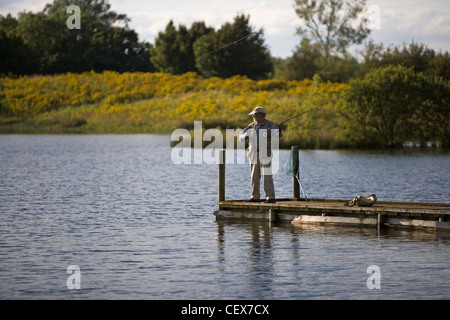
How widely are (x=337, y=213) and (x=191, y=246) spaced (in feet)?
11.6

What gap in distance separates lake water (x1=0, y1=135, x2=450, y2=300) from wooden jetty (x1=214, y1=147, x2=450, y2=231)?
21 centimetres

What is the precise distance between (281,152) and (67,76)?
37251 millimetres

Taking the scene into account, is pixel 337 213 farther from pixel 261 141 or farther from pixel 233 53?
pixel 233 53

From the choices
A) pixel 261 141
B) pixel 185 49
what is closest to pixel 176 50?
pixel 185 49

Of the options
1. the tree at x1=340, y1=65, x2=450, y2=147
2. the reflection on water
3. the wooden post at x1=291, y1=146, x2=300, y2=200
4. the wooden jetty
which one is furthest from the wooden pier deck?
the tree at x1=340, y1=65, x2=450, y2=147

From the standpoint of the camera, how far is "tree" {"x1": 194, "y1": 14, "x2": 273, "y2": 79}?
75.1 m

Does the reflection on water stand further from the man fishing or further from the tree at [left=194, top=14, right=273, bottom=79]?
the tree at [left=194, top=14, right=273, bottom=79]

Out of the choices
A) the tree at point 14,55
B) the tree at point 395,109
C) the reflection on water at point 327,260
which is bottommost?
the reflection on water at point 327,260

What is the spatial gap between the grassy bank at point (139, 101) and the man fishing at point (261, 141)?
3387 centimetres

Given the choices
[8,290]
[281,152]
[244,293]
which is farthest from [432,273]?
[281,152]

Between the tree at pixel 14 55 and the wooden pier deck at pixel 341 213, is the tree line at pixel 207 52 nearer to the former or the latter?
the tree at pixel 14 55

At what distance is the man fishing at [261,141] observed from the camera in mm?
17172

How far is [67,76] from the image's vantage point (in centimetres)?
7662

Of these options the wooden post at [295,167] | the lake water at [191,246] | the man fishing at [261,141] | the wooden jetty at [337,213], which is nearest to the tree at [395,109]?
the lake water at [191,246]
